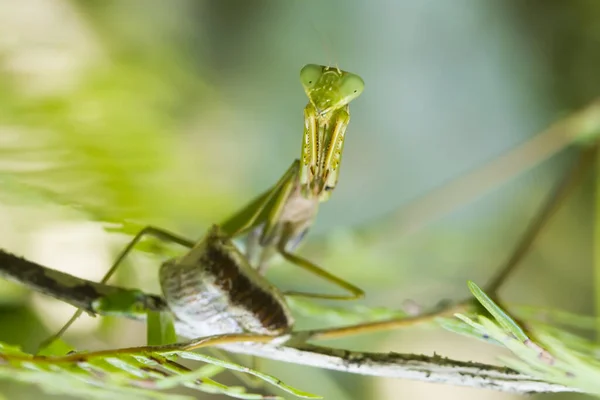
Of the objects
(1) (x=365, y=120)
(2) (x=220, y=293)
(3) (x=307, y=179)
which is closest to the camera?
(2) (x=220, y=293)

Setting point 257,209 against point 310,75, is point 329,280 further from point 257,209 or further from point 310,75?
point 310,75

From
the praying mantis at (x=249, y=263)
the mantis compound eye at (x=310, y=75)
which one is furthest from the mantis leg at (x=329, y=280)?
the mantis compound eye at (x=310, y=75)

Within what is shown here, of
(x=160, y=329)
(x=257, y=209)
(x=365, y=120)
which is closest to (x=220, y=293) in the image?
(x=160, y=329)

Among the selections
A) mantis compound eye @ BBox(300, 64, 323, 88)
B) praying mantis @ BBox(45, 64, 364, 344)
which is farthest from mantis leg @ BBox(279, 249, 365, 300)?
mantis compound eye @ BBox(300, 64, 323, 88)

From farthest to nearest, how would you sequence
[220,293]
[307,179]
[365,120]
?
[365,120], [307,179], [220,293]

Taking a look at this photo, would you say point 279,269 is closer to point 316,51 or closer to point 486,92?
point 316,51

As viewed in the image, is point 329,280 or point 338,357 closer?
point 338,357

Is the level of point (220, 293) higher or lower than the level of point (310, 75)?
lower
